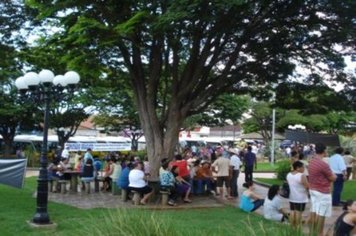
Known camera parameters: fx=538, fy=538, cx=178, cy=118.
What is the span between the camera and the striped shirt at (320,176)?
1012cm

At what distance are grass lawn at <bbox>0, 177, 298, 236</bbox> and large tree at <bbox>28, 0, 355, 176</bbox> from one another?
4.54 meters

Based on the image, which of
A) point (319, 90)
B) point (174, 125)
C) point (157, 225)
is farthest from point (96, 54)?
point (157, 225)

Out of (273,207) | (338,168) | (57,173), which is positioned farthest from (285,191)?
(57,173)

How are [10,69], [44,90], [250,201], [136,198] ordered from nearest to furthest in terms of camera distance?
[44,90] < [250,201] < [136,198] < [10,69]

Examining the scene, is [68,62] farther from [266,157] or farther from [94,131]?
[94,131]

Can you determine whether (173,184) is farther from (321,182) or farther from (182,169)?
(321,182)

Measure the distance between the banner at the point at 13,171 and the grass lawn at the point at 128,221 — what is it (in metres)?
0.51

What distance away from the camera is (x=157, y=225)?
18.2 ft

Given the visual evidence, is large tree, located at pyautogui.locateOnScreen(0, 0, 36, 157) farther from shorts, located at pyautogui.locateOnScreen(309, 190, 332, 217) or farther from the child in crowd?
shorts, located at pyautogui.locateOnScreen(309, 190, 332, 217)

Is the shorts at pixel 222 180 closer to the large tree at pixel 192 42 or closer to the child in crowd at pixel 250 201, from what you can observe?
the large tree at pixel 192 42

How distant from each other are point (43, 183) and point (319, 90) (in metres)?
12.5

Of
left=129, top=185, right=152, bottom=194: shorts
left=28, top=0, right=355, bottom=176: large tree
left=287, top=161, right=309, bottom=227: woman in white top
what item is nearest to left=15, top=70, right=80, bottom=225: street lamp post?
left=28, top=0, right=355, bottom=176: large tree

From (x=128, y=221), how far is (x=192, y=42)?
43.5ft

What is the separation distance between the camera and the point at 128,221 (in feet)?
18.9
